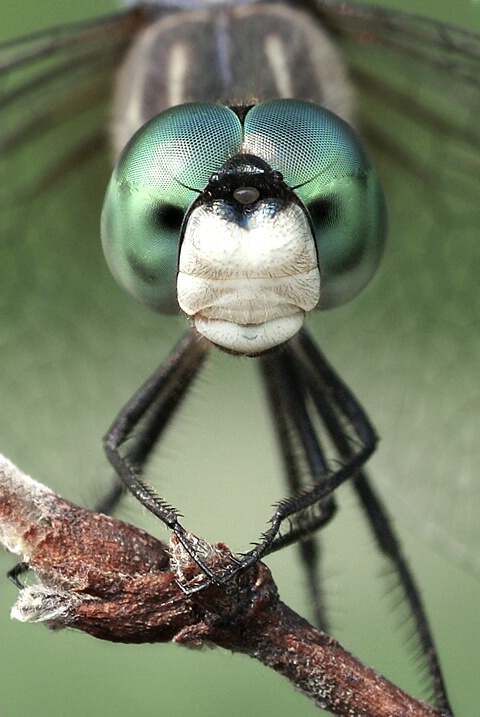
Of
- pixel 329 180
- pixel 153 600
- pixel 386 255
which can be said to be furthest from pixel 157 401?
pixel 386 255

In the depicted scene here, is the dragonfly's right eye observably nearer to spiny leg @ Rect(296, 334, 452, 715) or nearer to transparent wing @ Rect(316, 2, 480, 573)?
spiny leg @ Rect(296, 334, 452, 715)

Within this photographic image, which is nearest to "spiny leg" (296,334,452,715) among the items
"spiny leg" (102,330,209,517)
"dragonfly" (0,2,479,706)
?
"dragonfly" (0,2,479,706)

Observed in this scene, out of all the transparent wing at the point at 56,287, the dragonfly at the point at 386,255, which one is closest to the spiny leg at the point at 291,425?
the dragonfly at the point at 386,255

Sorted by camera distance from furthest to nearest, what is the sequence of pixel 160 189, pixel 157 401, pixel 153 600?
1. pixel 157 401
2. pixel 160 189
3. pixel 153 600

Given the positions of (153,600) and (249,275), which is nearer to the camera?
(153,600)

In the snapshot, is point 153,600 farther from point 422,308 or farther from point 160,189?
point 422,308

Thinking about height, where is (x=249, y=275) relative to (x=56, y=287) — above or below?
above

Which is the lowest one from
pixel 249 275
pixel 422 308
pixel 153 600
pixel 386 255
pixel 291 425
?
pixel 422 308
